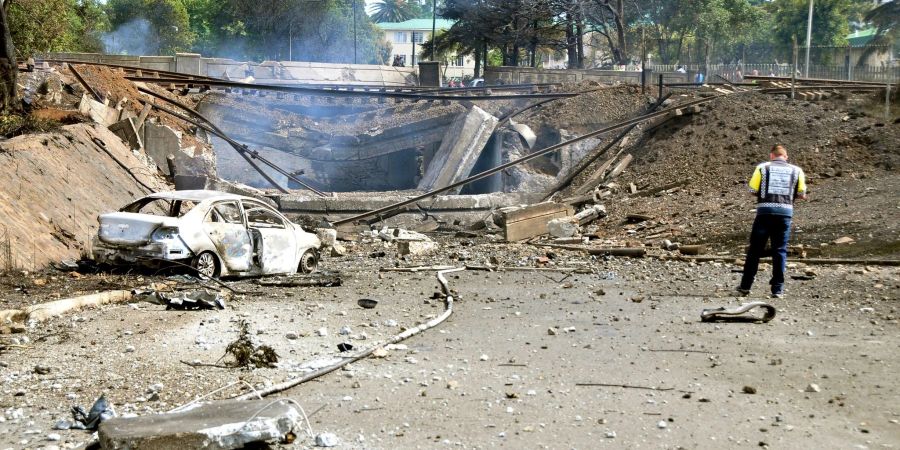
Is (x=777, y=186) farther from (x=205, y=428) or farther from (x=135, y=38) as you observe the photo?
(x=135, y=38)

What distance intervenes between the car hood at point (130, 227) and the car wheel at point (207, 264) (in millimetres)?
594

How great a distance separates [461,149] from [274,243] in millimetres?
15275

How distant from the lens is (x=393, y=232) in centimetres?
2152

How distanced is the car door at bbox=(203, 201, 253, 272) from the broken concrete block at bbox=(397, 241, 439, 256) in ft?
13.7

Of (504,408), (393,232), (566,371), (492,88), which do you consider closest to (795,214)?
(393,232)

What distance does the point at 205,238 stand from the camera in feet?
44.6

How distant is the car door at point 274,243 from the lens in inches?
572

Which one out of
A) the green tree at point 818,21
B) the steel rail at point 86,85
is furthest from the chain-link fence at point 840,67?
the green tree at point 818,21

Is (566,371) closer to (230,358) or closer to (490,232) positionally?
(230,358)

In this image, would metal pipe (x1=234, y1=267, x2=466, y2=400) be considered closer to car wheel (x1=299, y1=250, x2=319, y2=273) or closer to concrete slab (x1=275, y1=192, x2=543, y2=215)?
car wheel (x1=299, y1=250, x2=319, y2=273)

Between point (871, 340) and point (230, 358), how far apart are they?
20.0 feet

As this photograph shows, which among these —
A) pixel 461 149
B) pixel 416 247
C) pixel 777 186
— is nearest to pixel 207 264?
pixel 416 247

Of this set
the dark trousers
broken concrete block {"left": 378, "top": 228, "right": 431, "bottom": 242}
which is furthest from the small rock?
broken concrete block {"left": 378, "top": 228, "right": 431, "bottom": 242}

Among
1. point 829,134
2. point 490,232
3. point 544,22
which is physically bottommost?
point 490,232
